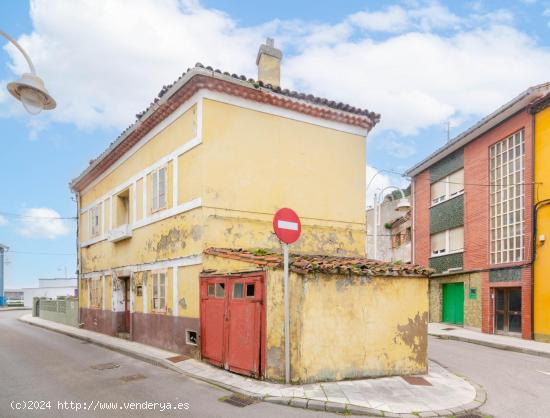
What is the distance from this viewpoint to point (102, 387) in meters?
7.98

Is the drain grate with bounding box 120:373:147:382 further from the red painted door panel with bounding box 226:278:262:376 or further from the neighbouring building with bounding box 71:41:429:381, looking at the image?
the red painted door panel with bounding box 226:278:262:376

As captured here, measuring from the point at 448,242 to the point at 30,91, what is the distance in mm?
21073

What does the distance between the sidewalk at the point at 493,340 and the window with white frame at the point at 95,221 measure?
50.7ft

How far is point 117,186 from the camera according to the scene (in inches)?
647

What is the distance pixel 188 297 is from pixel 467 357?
8.25 metres

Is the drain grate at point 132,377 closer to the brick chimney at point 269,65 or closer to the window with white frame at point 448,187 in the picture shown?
the brick chimney at point 269,65

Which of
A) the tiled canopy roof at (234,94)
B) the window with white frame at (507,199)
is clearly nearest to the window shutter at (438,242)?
the window with white frame at (507,199)

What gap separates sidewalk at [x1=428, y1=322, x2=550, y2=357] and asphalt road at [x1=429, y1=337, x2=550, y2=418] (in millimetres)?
433

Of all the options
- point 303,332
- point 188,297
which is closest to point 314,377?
point 303,332

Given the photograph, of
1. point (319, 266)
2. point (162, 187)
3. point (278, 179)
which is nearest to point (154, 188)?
point (162, 187)

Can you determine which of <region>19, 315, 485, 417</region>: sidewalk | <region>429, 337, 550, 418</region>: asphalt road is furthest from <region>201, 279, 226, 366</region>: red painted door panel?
<region>429, 337, 550, 418</region>: asphalt road

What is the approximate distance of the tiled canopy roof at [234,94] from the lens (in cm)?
1062

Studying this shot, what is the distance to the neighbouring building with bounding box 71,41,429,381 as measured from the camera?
26.9 ft

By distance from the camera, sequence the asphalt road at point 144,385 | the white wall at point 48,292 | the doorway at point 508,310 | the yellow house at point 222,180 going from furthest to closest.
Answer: the white wall at point 48,292
the doorway at point 508,310
the yellow house at point 222,180
the asphalt road at point 144,385
